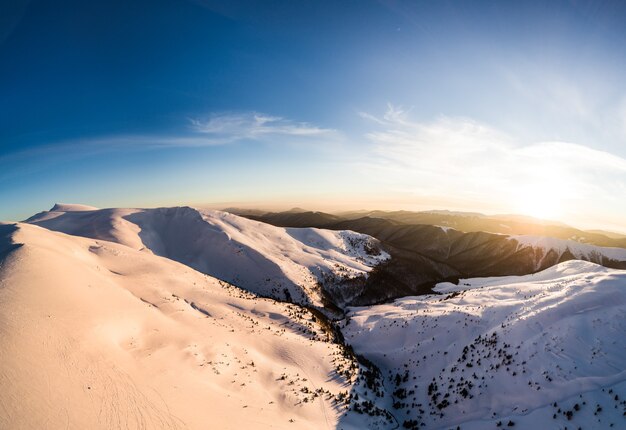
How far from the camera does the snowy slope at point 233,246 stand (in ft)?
143

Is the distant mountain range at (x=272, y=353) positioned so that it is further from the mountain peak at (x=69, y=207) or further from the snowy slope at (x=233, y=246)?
the mountain peak at (x=69, y=207)

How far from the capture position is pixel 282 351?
2325cm

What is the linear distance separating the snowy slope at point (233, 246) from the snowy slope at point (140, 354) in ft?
44.9

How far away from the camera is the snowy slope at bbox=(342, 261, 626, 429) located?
14227 millimetres

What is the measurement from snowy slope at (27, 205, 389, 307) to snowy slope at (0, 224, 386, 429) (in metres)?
13.7

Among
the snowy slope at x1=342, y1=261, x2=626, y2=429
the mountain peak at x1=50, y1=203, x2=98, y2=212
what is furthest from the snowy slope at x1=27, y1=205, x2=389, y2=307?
the snowy slope at x1=342, y1=261, x2=626, y2=429

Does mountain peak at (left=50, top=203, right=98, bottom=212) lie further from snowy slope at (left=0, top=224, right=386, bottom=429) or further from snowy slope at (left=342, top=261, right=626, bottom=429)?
snowy slope at (left=342, top=261, right=626, bottom=429)

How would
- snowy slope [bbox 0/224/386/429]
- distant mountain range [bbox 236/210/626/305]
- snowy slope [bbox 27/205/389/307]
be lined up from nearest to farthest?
snowy slope [bbox 0/224/386/429] < snowy slope [bbox 27/205/389/307] < distant mountain range [bbox 236/210/626/305]

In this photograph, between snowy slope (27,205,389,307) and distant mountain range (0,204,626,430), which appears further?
snowy slope (27,205,389,307)

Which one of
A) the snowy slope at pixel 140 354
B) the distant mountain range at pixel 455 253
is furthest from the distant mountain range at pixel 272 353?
the distant mountain range at pixel 455 253

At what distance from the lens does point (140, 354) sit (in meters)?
16.4

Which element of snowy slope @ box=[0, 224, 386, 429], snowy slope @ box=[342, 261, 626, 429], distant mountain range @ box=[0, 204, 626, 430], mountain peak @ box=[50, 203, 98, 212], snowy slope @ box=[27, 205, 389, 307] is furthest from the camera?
mountain peak @ box=[50, 203, 98, 212]

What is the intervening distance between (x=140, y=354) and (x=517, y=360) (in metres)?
22.8

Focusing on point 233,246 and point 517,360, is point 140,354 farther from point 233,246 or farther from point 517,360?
point 233,246
